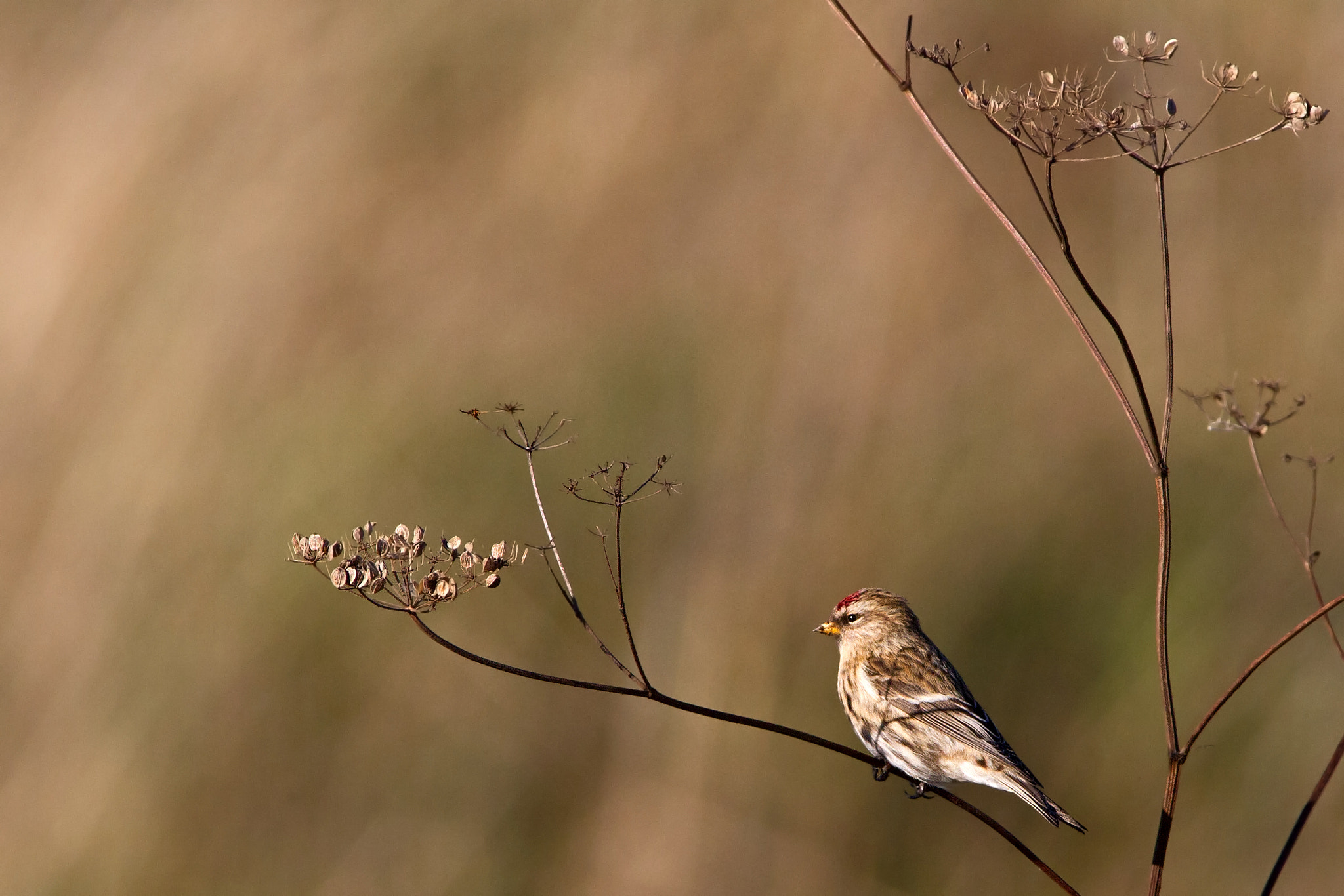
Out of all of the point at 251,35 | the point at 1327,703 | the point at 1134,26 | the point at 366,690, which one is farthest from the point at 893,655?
the point at 251,35

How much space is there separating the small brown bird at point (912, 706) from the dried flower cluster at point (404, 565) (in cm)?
159

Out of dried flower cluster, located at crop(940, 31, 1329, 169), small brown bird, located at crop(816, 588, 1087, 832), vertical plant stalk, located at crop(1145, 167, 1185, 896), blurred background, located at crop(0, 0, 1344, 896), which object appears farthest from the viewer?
blurred background, located at crop(0, 0, 1344, 896)

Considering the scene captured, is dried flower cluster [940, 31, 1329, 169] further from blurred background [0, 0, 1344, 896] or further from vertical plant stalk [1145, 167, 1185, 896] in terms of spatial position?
blurred background [0, 0, 1344, 896]

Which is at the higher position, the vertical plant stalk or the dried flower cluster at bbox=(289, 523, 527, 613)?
the vertical plant stalk

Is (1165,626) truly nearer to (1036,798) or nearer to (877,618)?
(1036,798)

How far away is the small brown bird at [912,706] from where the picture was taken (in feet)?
11.0

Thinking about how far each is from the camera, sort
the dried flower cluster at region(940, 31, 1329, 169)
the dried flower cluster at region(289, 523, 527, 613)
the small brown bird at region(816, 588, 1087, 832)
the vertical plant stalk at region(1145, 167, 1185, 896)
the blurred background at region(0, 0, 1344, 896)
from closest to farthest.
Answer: the vertical plant stalk at region(1145, 167, 1185, 896) < the dried flower cluster at region(940, 31, 1329, 169) < the dried flower cluster at region(289, 523, 527, 613) < the small brown bird at region(816, 588, 1087, 832) < the blurred background at region(0, 0, 1344, 896)

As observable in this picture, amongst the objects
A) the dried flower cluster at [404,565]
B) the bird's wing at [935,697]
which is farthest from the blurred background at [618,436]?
the dried flower cluster at [404,565]

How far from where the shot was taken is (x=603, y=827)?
16.4ft

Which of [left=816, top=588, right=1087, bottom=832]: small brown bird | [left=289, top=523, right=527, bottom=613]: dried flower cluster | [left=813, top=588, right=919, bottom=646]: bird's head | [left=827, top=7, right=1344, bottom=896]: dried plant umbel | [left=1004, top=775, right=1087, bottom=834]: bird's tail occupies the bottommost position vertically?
[left=289, top=523, right=527, bottom=613]: dried flower cluster

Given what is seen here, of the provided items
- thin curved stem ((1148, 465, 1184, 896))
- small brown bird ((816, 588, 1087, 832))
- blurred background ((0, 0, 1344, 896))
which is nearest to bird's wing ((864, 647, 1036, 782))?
small brown bird ((816, 588, 1087, 832))

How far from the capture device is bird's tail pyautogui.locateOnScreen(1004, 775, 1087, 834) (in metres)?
2.98

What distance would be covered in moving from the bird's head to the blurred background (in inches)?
49.1

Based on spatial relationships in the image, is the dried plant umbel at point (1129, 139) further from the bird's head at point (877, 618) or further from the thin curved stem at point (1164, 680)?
the bird's head at point (877, 618)
